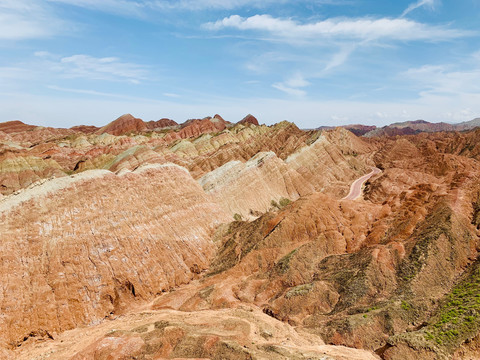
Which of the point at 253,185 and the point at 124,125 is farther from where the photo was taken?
the point at 124,125

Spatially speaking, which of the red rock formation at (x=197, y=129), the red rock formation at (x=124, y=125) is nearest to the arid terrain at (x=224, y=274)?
the red rock formation at (x=197, y=129)

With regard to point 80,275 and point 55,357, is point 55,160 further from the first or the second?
point 55,357

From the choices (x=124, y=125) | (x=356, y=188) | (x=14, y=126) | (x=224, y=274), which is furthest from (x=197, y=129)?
(x=224, y=274)

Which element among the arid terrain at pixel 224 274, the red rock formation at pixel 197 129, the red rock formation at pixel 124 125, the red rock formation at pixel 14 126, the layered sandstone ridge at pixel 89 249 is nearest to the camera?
the arid terrain at pixel 224 274

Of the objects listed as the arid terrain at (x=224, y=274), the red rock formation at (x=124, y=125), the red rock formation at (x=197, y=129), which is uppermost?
the red rock formation at (x=124, y=125)

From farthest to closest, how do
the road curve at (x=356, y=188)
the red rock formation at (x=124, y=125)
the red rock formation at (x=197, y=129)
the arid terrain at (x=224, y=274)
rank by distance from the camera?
the red rock formation at (x=124, y=125) < the red rock formation at (x=197, y=129) < the road curve at (x=356, y=188) < the arid terrain at (x=224, y=274)

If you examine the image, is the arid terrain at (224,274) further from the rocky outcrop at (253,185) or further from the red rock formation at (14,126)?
the red rock formation at (14,126)

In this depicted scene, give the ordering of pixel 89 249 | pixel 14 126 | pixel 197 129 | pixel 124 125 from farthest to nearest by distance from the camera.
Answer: pixel 124 125, pixel 14 126, pixel 197 129, pixel 89 249

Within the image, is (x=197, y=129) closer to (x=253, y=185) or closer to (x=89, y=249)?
(x=253, y=185)
